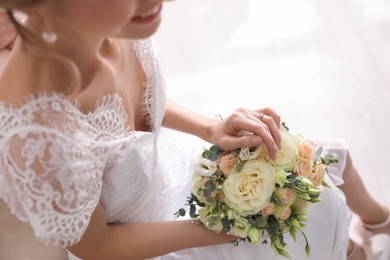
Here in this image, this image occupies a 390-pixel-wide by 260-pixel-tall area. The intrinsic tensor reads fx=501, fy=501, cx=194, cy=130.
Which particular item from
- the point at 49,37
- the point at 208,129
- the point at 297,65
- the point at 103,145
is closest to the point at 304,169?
the point at 208,129

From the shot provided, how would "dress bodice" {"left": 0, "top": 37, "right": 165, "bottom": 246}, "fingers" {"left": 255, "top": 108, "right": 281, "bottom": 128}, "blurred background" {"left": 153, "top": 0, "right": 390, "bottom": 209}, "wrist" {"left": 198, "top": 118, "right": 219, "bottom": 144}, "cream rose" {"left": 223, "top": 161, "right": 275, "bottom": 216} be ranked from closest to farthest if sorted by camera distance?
"dress bodice" {"left": 0, "top": 37, "right": 165, "bottom": 246}, "cream rose" {"left": 223, "top": 161, "right": 275, "bottom": 216}, "fingers" {"left": 255, "top": 108, "right": 281, "bottom": 128}, "wrist" {"left": 198, "top": 118, "right": 219, "bottom": 144}, "blurred background" {"left": 153, "top": 0, "right": 390, "bottom": 209}

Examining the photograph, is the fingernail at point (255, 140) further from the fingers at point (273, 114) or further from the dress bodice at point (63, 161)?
the dress bodice at point (63, 161)

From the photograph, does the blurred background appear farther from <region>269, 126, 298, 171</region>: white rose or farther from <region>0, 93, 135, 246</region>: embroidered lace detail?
<region>0, 93, 135, 246</region>: embroidered lace detail

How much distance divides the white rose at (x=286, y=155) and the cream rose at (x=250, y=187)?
3cm

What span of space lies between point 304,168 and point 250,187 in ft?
0.45

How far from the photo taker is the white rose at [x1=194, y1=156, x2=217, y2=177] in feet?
3.43

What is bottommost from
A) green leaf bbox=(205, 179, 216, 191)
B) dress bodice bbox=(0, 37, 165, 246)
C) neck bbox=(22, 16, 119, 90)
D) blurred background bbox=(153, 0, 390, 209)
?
blurred background bbox=(153, 0, 390, 209)

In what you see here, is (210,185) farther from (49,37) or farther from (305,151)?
(49,37)

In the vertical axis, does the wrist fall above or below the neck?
below

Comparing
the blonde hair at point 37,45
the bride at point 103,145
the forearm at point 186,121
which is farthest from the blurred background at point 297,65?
the blonde hair at point 37,45

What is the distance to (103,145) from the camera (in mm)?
931

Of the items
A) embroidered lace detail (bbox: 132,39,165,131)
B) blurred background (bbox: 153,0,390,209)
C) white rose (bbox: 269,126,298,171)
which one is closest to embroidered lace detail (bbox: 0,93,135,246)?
embroidered lace detail (bbox: 132,39,165,131)

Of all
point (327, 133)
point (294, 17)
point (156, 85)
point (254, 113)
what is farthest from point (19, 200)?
point (294, 17)

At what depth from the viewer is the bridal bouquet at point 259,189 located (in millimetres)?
987
